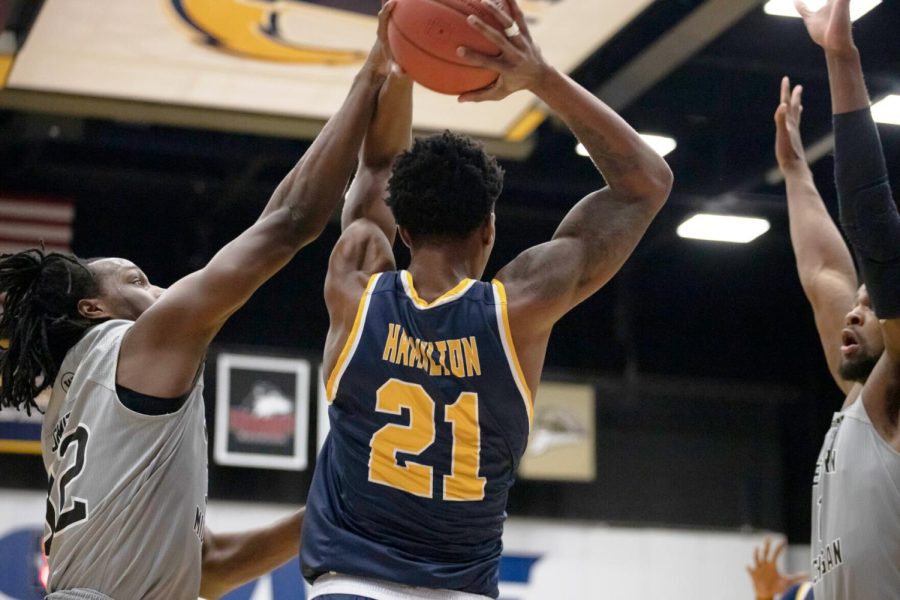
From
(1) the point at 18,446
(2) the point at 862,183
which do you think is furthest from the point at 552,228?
(2) the point at 862,183

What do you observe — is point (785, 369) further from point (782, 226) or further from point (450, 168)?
point (450, 168)

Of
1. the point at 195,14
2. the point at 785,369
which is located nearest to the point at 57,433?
the point at 195,14

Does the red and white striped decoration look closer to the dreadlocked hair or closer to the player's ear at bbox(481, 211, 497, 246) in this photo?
the dreadlocked hair

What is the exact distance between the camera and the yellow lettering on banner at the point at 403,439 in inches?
126

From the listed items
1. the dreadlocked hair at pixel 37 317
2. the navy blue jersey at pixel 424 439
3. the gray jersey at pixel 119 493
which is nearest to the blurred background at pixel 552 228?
the dreadlocked hair at pixel 37 317

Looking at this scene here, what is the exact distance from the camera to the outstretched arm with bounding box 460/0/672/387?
3.33 meters

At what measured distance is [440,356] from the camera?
3.24 m

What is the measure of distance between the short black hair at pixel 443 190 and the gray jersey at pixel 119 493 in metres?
0.99

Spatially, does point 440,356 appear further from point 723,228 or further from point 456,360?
point 723,228

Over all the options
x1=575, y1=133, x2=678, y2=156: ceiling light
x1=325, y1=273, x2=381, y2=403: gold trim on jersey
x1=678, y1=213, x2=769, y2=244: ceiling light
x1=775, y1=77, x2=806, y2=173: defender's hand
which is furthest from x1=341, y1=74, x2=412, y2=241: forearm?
x1=678, y1=213, x2=769, y2=244: ceiling light

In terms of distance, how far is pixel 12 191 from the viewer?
11703 millimetres

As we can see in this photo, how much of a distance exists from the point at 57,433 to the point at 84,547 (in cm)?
42

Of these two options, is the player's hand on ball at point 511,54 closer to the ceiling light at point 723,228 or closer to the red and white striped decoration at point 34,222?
the red and white striped decoration at point 34,222

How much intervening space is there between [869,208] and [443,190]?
3.85 feet
